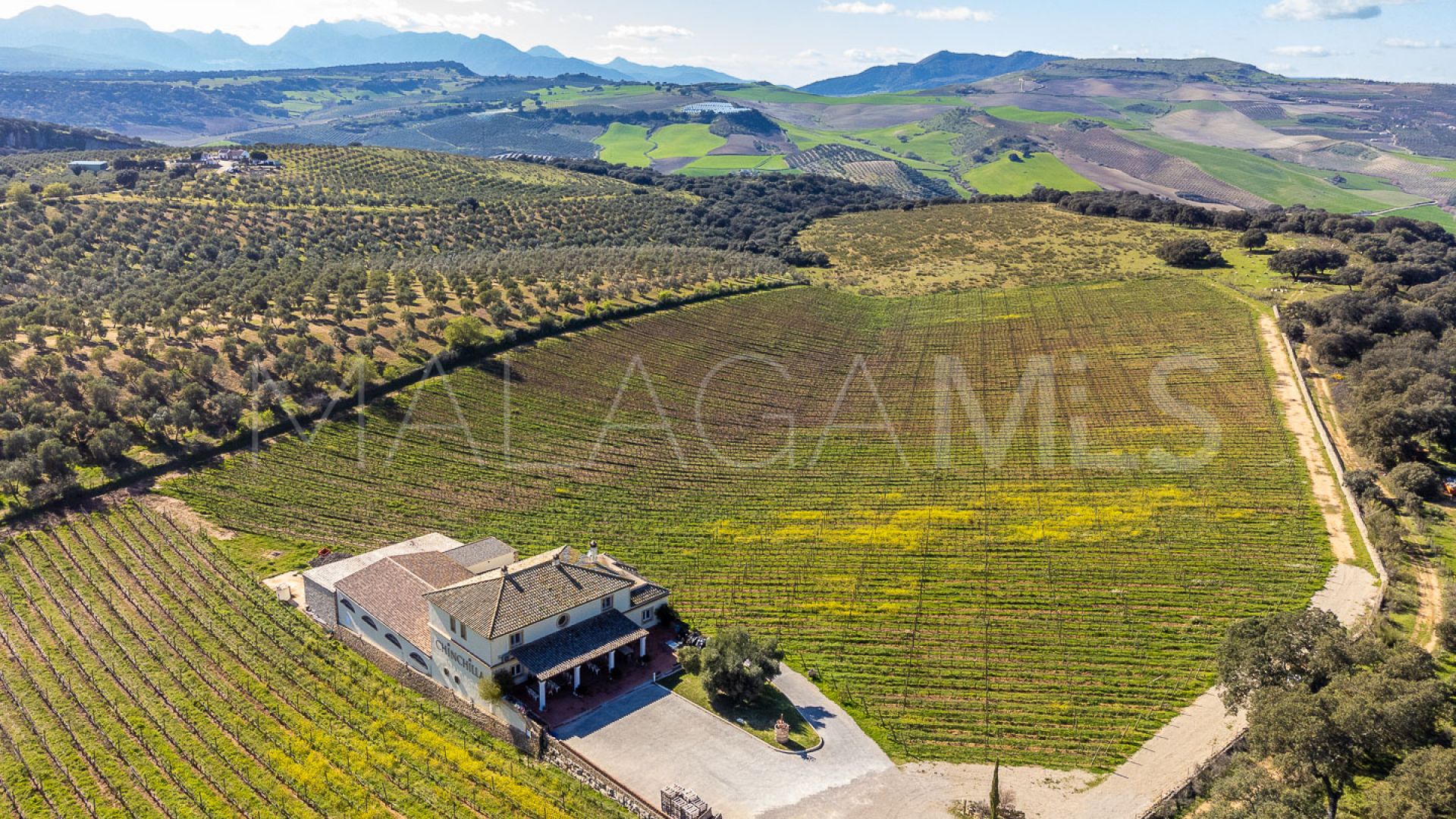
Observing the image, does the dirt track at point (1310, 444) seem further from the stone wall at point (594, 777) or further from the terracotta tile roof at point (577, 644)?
the stone wall at point (594, 777)

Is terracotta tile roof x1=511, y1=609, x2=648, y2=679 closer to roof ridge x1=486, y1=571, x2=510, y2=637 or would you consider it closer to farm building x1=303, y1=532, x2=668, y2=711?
farm building x1=303, y1=532, x2=668, y2=711

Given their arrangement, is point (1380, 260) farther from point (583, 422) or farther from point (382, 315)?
point (382, 315)

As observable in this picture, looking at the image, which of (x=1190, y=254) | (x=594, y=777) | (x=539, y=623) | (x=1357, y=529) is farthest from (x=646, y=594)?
(x=1190, y=254)

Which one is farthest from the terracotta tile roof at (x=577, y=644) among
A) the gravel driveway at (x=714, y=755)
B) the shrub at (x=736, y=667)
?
the shrub at (x=736, y=667)

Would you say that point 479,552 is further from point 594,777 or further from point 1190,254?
point 1190,254

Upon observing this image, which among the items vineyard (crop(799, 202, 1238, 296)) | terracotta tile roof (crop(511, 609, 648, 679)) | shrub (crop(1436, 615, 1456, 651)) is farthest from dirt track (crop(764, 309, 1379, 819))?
vineyard (crop(799, 202, 1238, 296))

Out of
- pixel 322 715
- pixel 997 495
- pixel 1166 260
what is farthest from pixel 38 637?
pixel 1166 260
